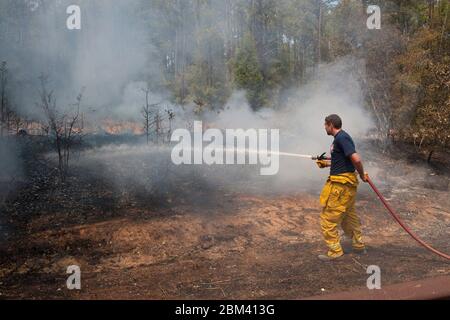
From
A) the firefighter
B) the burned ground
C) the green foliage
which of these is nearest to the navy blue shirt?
the firefighter

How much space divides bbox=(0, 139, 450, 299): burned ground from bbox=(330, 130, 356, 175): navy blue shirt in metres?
0.96

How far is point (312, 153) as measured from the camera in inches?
390

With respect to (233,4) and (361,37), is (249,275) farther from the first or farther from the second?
(233,4)

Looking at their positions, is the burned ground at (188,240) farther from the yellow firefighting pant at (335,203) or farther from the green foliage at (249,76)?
the green foliage at (249,76)

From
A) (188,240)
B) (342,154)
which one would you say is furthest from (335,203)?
(188,240)

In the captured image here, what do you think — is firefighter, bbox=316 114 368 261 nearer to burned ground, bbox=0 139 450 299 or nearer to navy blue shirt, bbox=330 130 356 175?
navy blue shirt, bbox=330 130 356 175

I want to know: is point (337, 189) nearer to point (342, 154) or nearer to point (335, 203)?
point (335, 203)

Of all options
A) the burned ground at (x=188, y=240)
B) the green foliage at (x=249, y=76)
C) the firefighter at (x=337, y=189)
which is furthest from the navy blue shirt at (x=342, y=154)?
the green foliage at (x=249, y=76)

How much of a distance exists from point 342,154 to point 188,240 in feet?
6.45

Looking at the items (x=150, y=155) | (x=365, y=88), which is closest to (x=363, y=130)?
(x=365, y=88)

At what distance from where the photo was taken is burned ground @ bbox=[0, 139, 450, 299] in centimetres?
364
